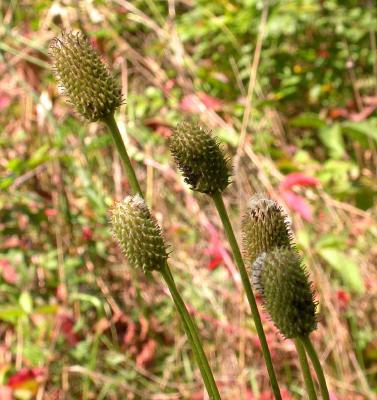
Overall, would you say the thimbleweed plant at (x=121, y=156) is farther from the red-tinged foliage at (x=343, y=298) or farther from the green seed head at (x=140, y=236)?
the red-tinged foliage at (x=343, y=298)

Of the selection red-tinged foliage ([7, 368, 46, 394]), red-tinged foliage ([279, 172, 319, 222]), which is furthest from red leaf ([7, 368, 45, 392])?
red-tinged foliage ([279, 172, 319, 222])

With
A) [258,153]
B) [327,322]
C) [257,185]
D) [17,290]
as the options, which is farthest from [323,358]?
[17,290]

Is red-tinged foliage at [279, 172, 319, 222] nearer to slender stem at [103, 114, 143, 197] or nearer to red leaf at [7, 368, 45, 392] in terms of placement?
red leaf at [7, 368, 45, 392]

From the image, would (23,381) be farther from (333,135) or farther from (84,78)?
(84,78)

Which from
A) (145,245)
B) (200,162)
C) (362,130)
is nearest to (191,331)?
(145,245)

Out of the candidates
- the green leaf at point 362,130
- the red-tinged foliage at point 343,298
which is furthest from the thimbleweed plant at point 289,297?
the red-tinged foliage at point 343,298
